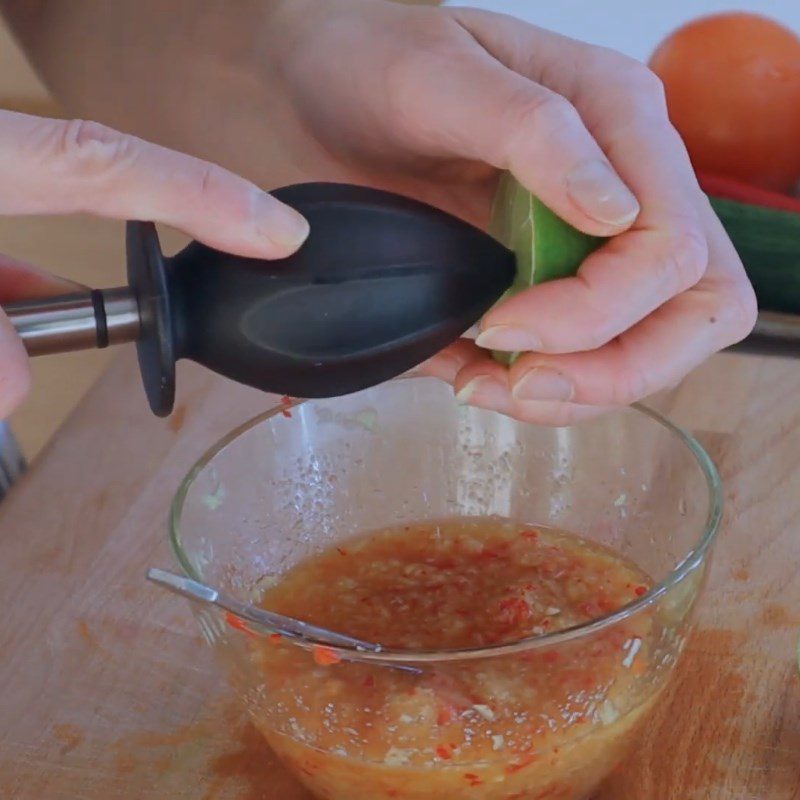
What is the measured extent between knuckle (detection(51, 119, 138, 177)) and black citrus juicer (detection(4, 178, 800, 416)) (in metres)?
0.06

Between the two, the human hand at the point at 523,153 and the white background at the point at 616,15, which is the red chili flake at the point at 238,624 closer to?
the human hand at the point at 523,153

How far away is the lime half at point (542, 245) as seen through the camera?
68 cm

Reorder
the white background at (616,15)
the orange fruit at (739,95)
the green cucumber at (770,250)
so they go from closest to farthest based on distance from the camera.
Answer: the green cucumber at (770,250), the orange fruit at (739,95), the white background at (616,15)

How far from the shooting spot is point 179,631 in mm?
872

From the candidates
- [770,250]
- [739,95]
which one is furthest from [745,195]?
[739,95]

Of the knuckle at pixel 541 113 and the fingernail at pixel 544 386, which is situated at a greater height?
the knuckle at pixel 541 113

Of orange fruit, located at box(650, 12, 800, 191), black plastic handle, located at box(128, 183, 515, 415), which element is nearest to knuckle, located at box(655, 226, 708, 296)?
black plastic handle, located at box(128, 183, 515, 415)

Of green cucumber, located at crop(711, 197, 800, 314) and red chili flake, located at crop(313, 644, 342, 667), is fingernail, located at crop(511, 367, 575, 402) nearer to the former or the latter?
red chili flake, located at crop(313, 644, 342, 667)

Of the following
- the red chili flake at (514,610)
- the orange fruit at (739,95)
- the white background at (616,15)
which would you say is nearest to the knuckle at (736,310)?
the red chili flake at (514,610)

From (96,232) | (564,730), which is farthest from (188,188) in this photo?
(96,232)

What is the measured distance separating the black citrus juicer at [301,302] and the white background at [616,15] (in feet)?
4.96

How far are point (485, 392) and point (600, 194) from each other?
0.18m

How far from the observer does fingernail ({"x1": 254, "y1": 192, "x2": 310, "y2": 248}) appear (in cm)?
58

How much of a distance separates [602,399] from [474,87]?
0.23 meters
